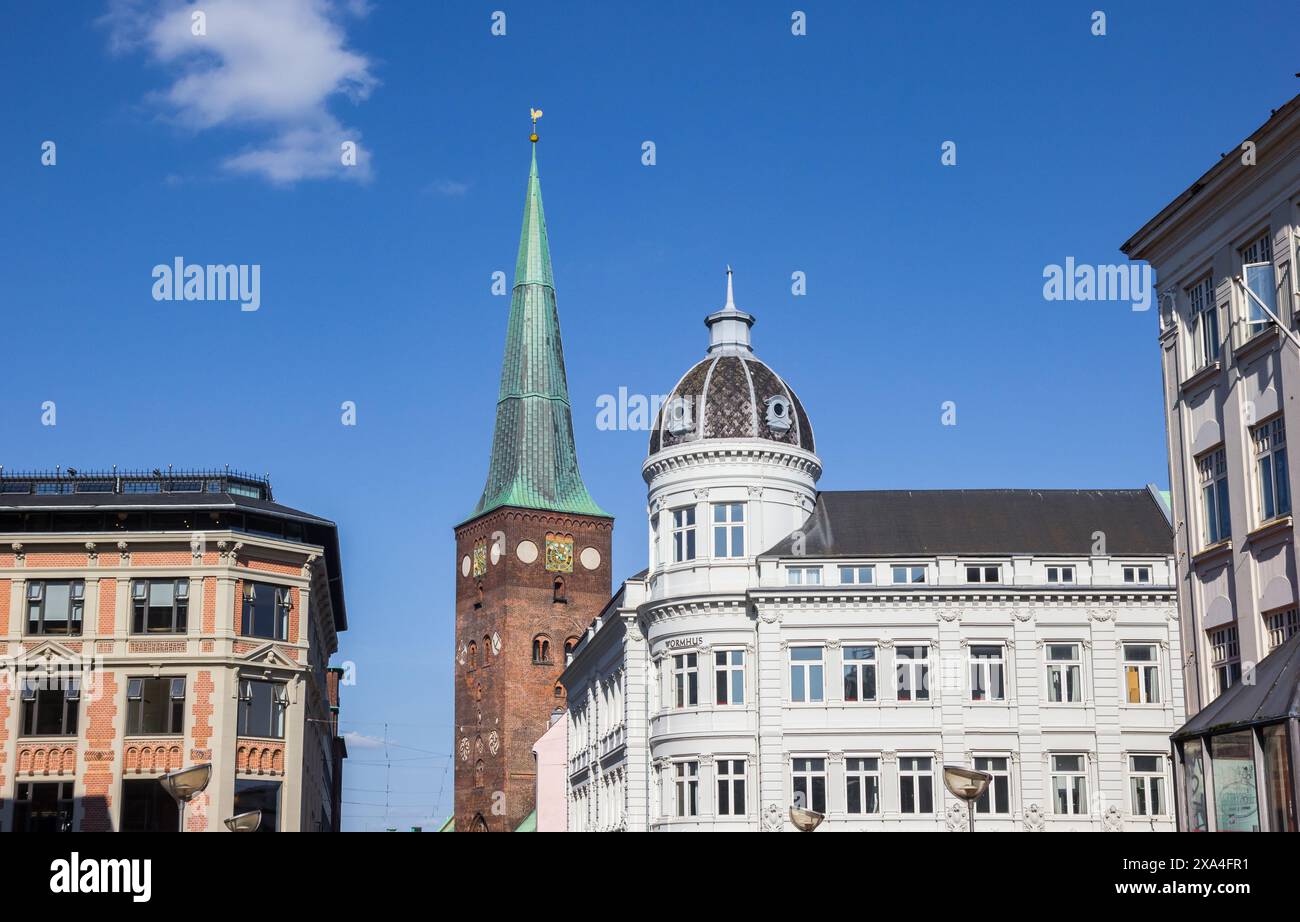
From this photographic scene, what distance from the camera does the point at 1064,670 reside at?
6203cm

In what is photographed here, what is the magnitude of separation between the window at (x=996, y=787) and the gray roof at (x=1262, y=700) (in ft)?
91.2

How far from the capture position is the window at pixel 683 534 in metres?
65.8

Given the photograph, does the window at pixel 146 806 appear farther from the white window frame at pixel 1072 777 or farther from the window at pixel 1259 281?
the window at pixel 1259 281

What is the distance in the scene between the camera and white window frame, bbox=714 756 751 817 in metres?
62.0

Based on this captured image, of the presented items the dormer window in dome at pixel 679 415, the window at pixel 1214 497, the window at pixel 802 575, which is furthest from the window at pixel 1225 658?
the dormer window in dome at pixel 679 415

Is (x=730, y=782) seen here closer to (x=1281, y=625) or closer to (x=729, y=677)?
(x=729, y=677)

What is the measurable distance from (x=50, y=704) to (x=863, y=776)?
29.9m

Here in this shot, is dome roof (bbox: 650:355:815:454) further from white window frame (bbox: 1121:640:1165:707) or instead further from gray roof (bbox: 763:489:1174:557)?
white window frame (bbox: 1121:640:1165:707)

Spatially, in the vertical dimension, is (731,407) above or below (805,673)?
above

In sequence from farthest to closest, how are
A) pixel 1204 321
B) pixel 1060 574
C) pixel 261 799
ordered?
pixel 261 799 → pixel 1060 574 → pixel 1204 321

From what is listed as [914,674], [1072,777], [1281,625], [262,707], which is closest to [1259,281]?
[1281,625]

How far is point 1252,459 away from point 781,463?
103 feet

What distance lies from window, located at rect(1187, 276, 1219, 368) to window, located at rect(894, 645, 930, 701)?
2496cm
